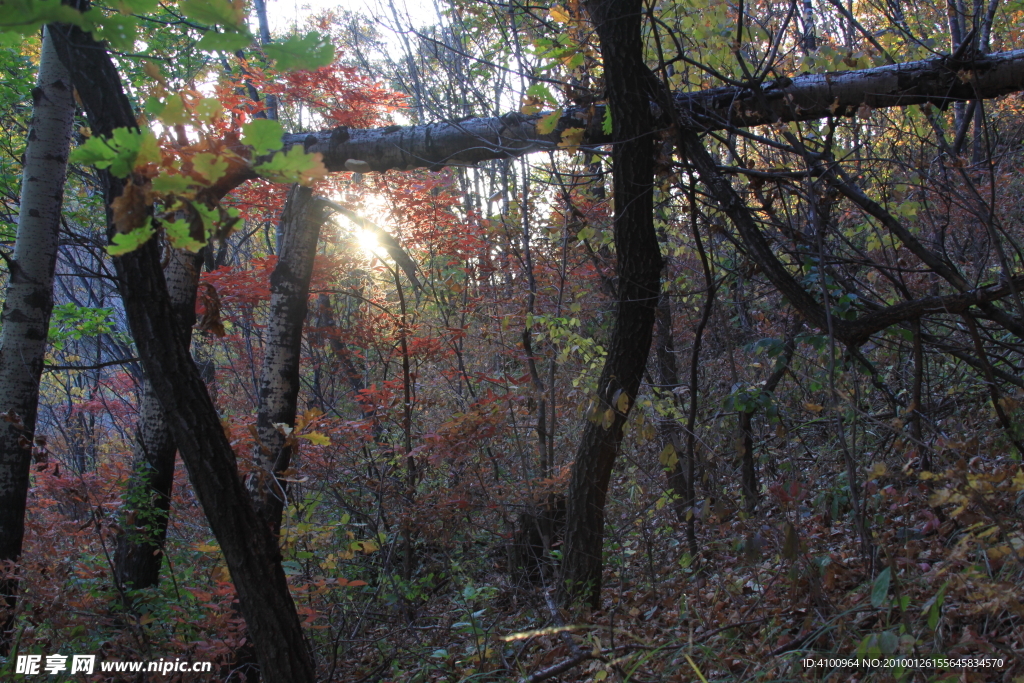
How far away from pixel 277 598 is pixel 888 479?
12.2 feet

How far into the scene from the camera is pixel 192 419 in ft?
7.11

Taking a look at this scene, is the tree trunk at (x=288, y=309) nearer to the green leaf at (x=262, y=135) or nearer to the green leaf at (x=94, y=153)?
the green leaf at (x=94, y=153)

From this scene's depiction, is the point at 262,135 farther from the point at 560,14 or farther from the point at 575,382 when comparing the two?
the point at 575,382

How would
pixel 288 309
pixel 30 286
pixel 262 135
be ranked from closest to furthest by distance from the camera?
pixel 262 135
pixel 30 286
pixel 288 309

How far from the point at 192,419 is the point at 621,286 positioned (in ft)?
7.84

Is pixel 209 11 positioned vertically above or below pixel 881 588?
above

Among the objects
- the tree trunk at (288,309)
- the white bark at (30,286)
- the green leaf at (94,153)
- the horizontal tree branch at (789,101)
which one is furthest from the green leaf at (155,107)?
the white bark at (30,286)

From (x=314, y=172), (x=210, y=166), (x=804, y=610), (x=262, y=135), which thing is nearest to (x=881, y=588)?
(x=804, y=610)

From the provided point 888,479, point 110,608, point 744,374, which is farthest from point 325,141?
point 744,374

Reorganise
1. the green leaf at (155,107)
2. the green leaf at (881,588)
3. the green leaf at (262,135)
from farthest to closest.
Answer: the green leaf at (881,588) → the green leaf at (155,107) → the green leaf at (262,135)

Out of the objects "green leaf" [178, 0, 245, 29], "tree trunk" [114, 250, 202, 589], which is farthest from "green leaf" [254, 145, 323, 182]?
"tree trunk" [114, 250, 202, 589]

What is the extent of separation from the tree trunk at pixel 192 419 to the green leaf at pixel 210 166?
840mm

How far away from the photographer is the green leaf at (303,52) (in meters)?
1.19

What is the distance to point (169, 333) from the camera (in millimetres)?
2158
